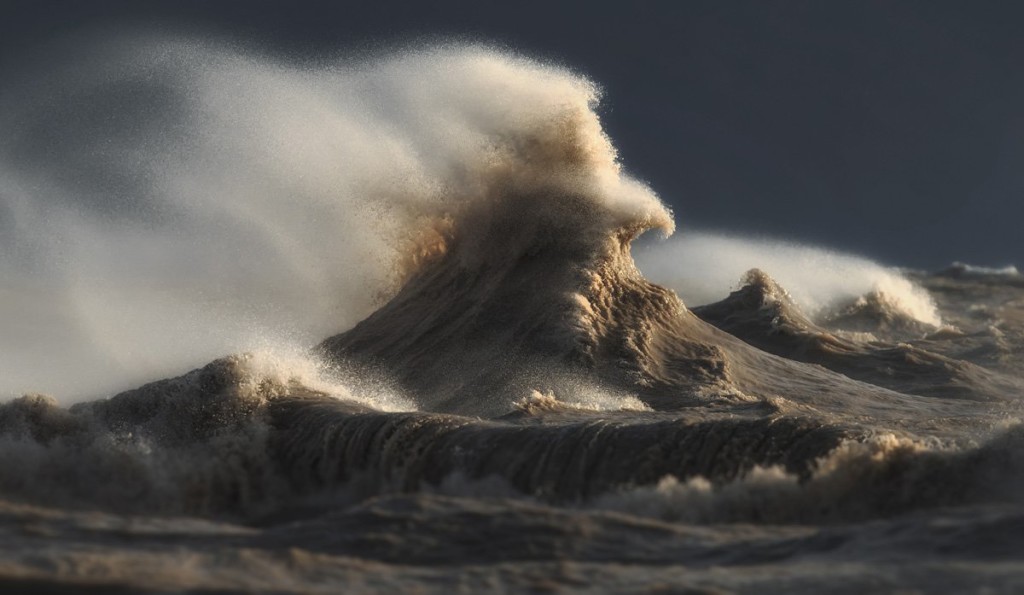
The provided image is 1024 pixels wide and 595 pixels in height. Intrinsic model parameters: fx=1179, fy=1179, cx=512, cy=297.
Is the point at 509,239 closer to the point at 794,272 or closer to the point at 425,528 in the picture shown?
the point at 425,528

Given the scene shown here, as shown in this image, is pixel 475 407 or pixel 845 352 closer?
pixel 475 407

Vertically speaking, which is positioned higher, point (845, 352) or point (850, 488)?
point (845, 352)

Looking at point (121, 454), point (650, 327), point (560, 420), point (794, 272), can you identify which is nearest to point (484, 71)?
point (650, 327)

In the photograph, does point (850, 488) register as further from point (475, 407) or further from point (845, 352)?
point (845, 352)

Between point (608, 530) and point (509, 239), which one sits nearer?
point (608, 530)

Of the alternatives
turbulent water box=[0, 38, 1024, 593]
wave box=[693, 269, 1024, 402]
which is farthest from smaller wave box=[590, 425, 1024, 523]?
wave box=[693, 269, 1024, 402]

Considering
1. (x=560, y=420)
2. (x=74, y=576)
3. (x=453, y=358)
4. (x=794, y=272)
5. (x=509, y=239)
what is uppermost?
(x=794, y=272)

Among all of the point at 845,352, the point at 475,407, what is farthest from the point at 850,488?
the point at 845,352

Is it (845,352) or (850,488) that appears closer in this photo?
(850,488)

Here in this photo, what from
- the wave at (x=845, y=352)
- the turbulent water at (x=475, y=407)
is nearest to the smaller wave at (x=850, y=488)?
the turbulent water at (x=475, y=407)

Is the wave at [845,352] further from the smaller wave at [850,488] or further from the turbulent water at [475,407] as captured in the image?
the smaller wave at [850,488]

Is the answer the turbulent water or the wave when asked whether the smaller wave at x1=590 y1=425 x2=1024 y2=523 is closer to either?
the turbulent water
